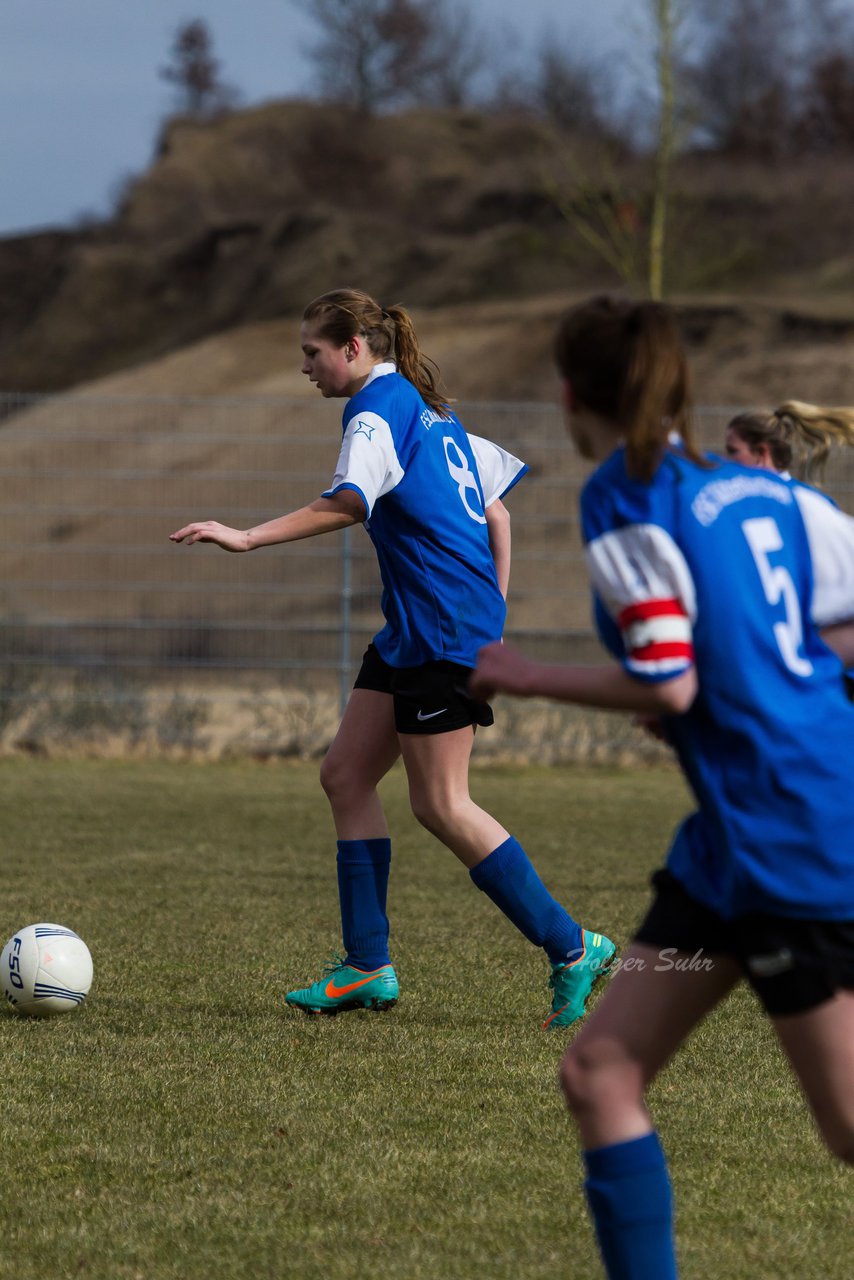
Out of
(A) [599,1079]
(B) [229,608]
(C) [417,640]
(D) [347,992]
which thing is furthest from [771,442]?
(B) [229,608]

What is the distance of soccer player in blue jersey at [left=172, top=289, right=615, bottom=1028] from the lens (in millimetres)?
4797

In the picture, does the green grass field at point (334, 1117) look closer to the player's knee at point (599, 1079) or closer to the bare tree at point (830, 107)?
the player's knee at point (599, 1079)

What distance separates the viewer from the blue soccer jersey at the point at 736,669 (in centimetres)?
230

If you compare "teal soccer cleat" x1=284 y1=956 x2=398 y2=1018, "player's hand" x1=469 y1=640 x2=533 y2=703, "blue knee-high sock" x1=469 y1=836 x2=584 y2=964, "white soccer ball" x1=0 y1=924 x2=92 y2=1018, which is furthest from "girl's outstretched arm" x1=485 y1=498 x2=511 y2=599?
"player's hand" x1=469 y1=640 x2=533 y2=703

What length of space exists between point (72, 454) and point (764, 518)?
21.5m

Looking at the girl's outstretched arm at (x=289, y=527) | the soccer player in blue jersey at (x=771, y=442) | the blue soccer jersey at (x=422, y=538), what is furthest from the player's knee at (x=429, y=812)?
the soccer player in blue jersey at (x=771, y=442)

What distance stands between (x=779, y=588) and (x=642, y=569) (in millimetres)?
233

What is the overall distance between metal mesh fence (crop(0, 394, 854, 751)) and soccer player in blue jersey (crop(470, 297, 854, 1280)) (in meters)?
9.03

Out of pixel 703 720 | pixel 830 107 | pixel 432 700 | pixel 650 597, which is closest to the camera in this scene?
pixel 650 597

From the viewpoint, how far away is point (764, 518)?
2.42m

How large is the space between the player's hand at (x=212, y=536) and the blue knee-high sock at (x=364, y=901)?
1.34m

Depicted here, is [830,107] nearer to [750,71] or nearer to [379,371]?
[750,71]

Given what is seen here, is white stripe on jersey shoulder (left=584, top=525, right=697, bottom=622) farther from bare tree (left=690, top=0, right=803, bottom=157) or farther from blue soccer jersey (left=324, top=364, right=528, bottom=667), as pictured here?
bare tree (left=690, top=0, right=803, bottom=157)

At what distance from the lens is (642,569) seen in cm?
230
